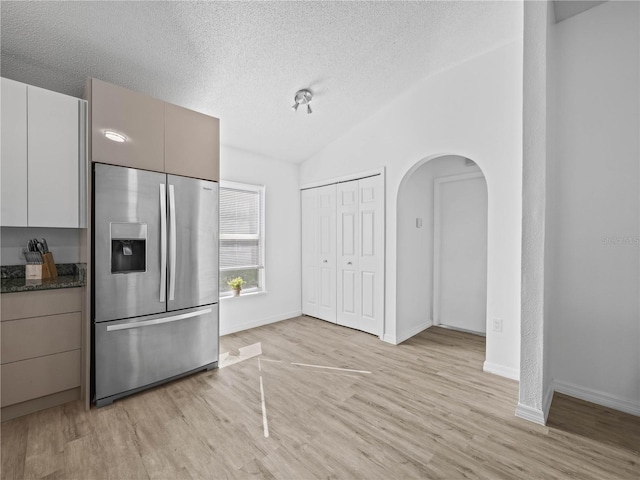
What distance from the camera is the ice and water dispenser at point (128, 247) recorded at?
7.68ft

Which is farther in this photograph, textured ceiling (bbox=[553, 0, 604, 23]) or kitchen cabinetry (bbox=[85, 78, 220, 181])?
textured ceiling (bbox=[553, 0, 604, 23])

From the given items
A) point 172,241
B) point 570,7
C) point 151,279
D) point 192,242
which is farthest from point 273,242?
point 570,7

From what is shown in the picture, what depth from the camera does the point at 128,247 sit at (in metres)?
2.40

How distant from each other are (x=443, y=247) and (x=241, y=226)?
2893mm

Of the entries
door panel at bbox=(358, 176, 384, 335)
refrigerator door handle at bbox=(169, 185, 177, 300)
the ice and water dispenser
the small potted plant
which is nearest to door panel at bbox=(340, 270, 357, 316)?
door panel at bbox=(358, 176, 384, 335)

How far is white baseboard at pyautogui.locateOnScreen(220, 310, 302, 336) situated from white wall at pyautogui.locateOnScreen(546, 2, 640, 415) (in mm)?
3284

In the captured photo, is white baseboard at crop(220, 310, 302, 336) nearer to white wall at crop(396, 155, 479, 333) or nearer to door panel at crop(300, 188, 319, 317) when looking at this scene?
door panel at crop(300, 188, 319, 317)

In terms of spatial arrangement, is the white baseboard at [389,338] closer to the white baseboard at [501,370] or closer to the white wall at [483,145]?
the white wall at [483,145]

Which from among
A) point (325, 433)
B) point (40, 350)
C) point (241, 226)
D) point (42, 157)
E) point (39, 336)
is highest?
point (42, 157)

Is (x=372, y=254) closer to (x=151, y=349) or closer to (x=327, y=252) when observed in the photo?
(x=327, y=252)

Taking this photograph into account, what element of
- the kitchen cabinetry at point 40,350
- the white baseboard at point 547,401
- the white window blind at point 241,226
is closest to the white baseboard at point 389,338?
the white baseboard at point 547,401

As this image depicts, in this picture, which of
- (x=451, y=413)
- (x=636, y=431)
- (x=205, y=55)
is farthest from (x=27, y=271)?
(x=636, y=431)

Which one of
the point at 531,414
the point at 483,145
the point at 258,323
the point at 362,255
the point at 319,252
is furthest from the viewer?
the point at 319,252

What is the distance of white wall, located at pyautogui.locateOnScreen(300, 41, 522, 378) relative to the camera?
9.18 ft
